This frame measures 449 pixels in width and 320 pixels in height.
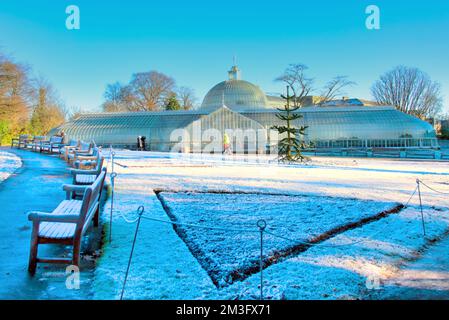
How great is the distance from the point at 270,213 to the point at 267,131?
31.2 m

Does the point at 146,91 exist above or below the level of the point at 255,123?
above

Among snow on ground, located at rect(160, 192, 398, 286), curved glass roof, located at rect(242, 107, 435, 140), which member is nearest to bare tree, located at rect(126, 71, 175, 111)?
curved glass roof, located at rect(242, 107, 435, 140)

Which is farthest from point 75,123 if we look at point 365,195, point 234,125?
point 365,195

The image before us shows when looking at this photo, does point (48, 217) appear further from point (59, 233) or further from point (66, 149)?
point (66, 149)

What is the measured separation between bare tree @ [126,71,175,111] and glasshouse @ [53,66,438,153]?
25.3m

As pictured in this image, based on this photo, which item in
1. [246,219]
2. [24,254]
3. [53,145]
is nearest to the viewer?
[24,254]

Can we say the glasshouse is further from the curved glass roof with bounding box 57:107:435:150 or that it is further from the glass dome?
the glass dome

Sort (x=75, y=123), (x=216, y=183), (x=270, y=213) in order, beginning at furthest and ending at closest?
(x=75, y=123)
(x=216, y=183)
(x=270, y=213)

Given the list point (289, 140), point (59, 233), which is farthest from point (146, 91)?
point (59, 233)

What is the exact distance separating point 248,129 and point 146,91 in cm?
3895

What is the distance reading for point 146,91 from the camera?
6938 cm

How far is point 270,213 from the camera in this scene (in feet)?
24.2
